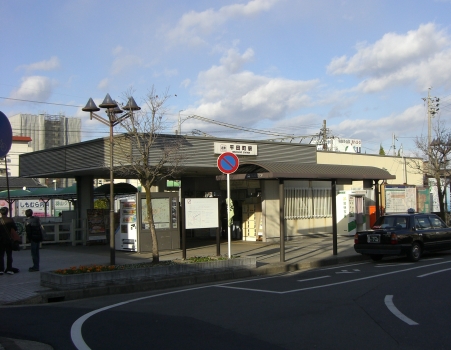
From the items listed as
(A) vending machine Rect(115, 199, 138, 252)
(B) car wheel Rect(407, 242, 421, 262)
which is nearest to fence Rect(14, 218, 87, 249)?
(A) vending machine Rect(115, 199, 138, 252)

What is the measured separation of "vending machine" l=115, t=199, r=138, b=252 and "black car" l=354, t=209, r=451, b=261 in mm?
8035

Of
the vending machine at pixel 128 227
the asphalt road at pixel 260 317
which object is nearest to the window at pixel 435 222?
the asphalt road at pixel 260 317

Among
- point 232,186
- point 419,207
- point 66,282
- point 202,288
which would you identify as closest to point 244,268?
point 202,288

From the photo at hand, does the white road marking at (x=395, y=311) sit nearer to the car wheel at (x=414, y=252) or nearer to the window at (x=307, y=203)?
the car wheel at (x=414, y=252)

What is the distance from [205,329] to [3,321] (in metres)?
3.72

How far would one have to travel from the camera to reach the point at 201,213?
1563cm

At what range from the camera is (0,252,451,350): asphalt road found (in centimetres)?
695

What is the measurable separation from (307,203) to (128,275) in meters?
14.2

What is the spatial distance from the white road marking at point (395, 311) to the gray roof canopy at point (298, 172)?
659cm

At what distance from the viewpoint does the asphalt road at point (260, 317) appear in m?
6.95

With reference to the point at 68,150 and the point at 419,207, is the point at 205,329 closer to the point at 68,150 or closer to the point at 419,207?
the point at 68,150

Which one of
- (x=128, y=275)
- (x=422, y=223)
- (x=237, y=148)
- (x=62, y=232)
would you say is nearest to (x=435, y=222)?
(x=422, y=223)

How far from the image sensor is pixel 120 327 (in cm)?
804

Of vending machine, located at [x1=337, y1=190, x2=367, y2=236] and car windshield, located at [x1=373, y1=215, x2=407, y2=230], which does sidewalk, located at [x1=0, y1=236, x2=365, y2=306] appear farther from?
vending machine, located at [x1=337, y1=190, x2=367, y2=236]
